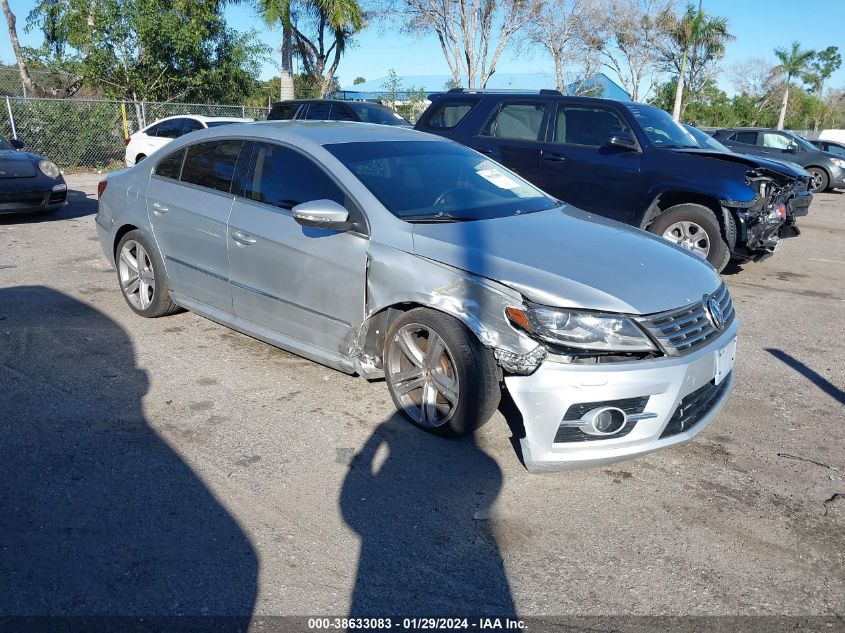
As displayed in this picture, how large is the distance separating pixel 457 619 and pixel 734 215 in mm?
5938

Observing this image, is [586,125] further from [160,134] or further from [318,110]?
[160,134]

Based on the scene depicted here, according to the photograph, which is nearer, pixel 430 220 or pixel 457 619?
pixel 457 619

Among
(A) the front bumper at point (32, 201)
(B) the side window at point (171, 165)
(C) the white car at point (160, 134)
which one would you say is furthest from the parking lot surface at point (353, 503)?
(C) the white car at point (160, 134)

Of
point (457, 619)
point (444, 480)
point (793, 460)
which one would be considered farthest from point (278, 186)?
point (793, 460)

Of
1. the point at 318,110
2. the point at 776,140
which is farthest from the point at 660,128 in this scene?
the point at 776,140

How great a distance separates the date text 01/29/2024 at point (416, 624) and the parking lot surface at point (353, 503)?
5 centimetres

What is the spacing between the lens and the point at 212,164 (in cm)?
499

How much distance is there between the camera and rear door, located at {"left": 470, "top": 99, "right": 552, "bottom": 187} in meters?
8.13

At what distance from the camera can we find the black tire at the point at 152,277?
5355 millimetres

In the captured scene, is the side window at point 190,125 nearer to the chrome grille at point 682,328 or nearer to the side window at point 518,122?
the side window at point 518,122

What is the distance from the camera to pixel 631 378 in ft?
10.3

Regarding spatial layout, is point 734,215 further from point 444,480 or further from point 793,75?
point 793,75

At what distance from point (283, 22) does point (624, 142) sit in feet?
56.2

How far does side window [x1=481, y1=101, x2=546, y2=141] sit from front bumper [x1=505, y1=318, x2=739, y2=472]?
5.41 m
